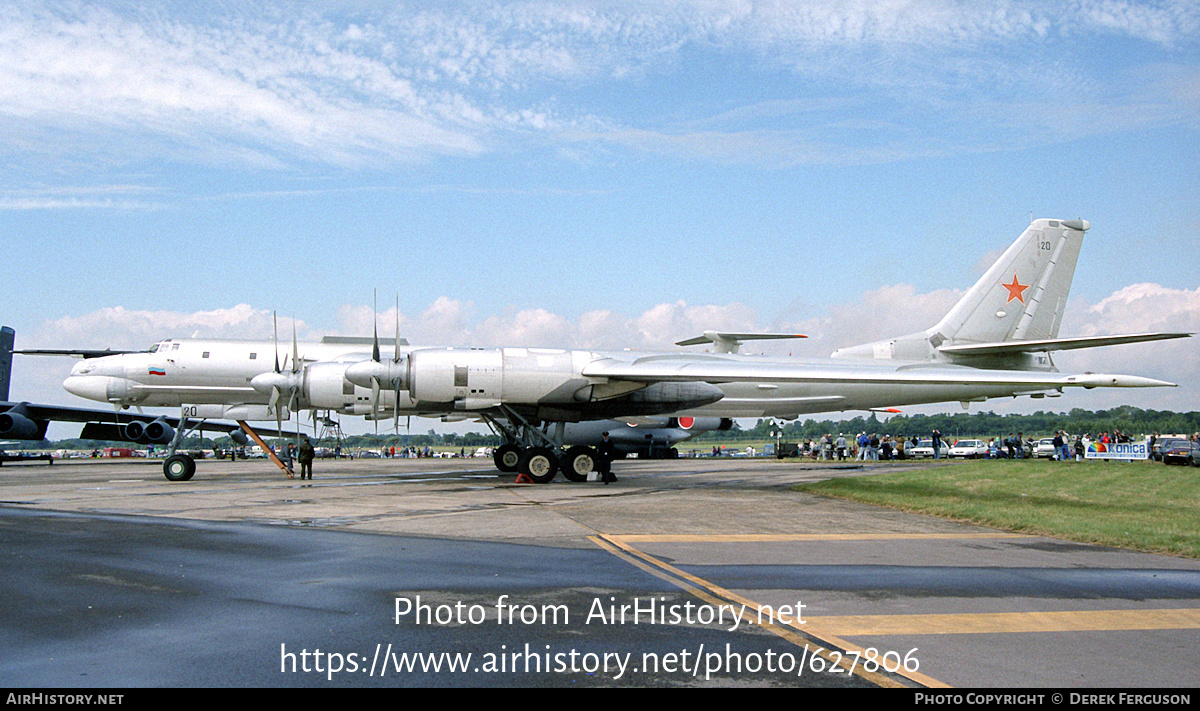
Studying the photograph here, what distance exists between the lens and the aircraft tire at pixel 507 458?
26953 mm

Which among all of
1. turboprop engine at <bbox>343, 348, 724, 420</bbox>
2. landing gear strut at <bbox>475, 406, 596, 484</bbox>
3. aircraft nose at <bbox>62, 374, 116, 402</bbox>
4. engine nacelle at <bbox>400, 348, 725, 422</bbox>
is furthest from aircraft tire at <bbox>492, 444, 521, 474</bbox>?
aircraft nose at <bbox>62, 374, 116, 402</bbox>

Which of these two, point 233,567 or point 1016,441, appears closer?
point 233,567

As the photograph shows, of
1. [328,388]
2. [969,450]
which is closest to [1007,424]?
[969,450]

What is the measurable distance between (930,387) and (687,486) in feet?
34.2

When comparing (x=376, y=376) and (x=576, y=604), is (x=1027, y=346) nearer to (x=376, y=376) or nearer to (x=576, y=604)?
(x=376, y=376)

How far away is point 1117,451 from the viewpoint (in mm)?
38000

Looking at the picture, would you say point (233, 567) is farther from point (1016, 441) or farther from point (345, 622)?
point (1016, 441)

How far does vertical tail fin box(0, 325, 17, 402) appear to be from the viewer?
43719 millimetres

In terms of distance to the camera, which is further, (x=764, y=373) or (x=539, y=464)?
(x=539, y=464)

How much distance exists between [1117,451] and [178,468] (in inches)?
1509

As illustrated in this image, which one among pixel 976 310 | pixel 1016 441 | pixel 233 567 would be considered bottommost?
pixel 1016 441

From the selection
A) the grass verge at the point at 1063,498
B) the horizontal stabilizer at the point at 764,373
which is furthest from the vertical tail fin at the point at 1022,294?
the horizontal stabilizer at the point at 764,373
